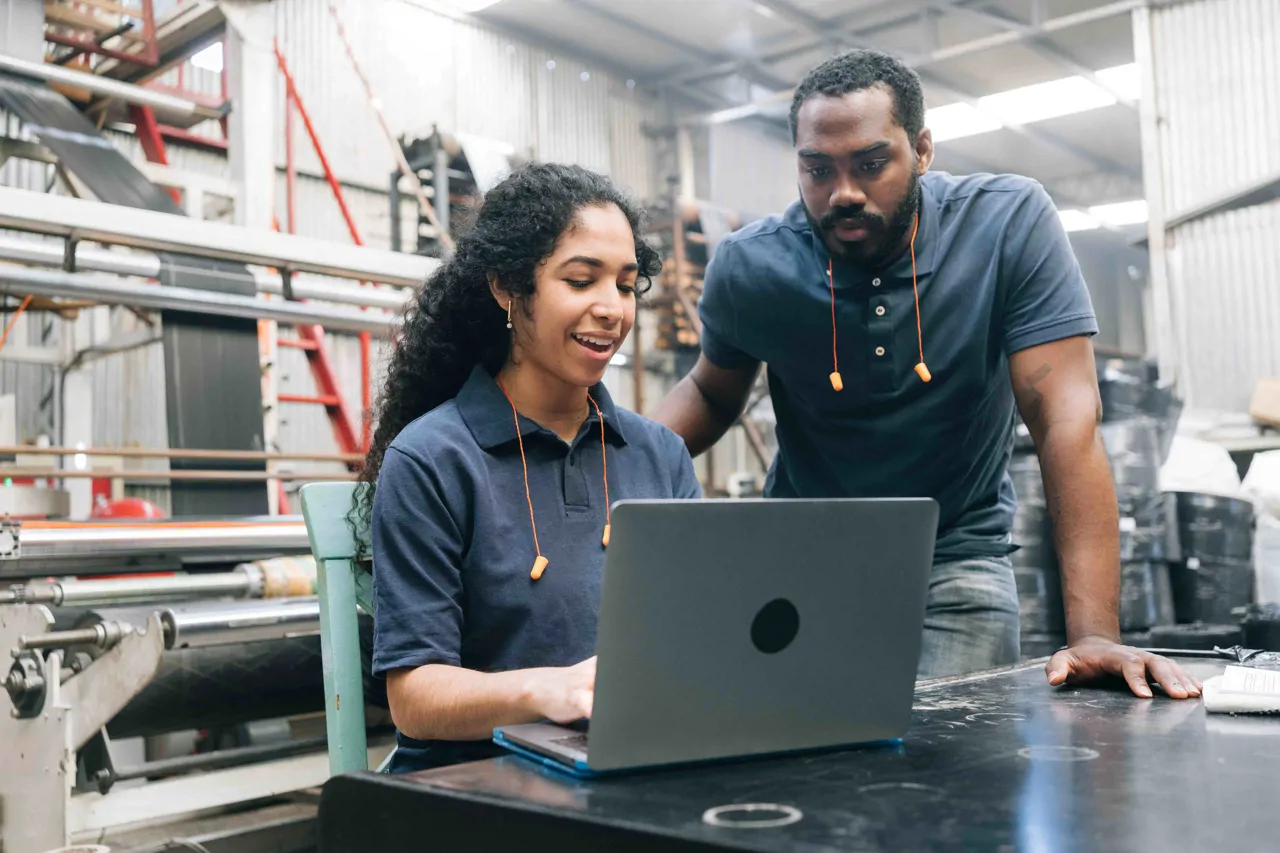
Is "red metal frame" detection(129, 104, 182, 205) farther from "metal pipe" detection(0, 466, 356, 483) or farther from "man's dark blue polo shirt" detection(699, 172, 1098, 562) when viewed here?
"man's dark blue polo shirt" detection(699, 172, 1098, 562)

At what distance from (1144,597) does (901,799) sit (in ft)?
12.4

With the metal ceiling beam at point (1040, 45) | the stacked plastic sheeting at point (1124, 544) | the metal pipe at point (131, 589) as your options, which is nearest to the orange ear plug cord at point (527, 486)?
the metal pipe at point (131, 589)

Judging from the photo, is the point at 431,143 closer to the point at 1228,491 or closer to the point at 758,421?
the point at 758,421

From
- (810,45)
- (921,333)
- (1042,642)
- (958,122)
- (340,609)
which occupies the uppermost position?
(810,45)

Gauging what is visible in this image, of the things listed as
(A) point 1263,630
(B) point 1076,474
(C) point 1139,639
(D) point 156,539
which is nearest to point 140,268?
(D) point 156,539

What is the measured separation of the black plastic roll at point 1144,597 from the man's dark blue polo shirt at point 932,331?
8.28ft

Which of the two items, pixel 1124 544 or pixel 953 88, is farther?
pixel 953 88

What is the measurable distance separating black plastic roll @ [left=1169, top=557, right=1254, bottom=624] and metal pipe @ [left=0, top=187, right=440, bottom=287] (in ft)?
10.0

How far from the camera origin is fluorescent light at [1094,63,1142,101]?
853 cm

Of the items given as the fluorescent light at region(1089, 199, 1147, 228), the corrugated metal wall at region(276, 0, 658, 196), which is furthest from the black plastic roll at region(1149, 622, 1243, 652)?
the fluorescent light at region(1089, 199, 1147, 228)

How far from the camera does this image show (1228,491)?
4.53 m

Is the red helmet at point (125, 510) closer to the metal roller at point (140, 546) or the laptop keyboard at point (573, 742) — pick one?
the metal roller at point (140, 546)

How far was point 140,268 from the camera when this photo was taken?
10.0ft

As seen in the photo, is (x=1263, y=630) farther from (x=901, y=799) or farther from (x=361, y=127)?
(x=361, y=127)
